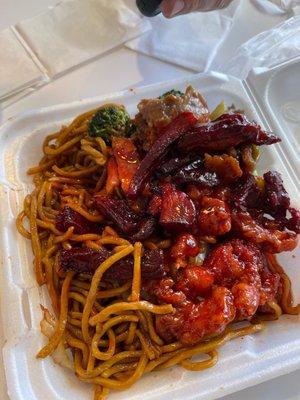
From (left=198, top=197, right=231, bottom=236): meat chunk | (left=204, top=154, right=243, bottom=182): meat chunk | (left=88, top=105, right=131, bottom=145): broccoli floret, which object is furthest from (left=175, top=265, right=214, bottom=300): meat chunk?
(left=88, top=105, right=131, bottom=145): broccoli floret

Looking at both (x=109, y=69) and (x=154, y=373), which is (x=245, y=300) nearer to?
(x=154, y=373)

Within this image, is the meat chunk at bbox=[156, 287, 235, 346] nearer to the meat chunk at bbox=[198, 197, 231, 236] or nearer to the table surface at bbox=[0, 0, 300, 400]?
the meat chunk at bbox=[198, 197, 231, 236]

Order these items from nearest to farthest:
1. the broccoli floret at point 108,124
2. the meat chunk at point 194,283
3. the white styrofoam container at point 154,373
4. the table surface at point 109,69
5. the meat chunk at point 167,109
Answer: the white styrofoam container at point 154,373 → the meat chunk at point 194,283 → the meat chunk at point 167,109 → the broccoli floret at point 108,124 → the table surface at point 109,69

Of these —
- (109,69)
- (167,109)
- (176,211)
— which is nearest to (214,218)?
(176,211)

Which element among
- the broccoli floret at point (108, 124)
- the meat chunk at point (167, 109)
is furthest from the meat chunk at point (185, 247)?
the broccoli floret at point (108, 124)

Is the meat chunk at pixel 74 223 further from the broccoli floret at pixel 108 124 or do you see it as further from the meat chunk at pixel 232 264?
the meat chunk at pixel 232 264

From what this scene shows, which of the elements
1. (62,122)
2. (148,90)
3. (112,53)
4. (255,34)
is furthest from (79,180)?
(255,34)

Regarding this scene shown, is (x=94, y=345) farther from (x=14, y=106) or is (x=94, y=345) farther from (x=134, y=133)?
(x=14, y=106)
